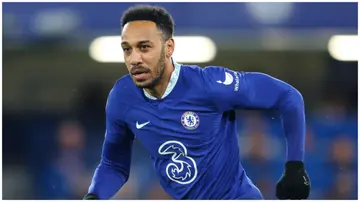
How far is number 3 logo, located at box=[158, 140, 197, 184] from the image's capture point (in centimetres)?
422

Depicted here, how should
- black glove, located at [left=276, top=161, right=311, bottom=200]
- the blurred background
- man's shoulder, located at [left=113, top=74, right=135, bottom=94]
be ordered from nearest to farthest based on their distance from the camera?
black glove, located at [left=276, top=161, right=311, bottom=200] < man's shoulder, located at [left=113, top=74, right=135, bottom=94] < the blurred background

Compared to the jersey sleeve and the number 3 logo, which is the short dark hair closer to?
the jersey sleeve

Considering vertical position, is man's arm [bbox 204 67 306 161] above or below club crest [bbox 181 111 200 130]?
above

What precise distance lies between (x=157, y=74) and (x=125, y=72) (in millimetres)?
4285

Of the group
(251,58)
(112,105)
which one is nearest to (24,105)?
(251,58)

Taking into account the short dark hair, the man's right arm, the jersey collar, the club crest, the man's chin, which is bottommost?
the man's right arm

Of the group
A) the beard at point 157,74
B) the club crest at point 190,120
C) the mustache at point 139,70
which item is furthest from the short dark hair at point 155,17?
the club crest at point 190,120

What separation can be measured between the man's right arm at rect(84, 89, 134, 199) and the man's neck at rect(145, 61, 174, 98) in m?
0.21

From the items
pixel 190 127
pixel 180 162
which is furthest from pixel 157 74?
pixel 180 162

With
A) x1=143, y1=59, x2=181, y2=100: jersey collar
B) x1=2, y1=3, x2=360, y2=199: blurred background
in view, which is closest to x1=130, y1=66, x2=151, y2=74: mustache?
x1=143, y1=59, x2=181, y2=100: jersey collar

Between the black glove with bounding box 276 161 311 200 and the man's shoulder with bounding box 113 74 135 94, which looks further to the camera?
the man's shoulder with bounding box 113 74 135 94

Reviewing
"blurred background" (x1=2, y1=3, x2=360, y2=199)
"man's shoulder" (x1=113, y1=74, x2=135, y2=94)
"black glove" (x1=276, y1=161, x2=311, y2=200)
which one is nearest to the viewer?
"black glove" (x1=276, y1=161, x2=311, y2=200)

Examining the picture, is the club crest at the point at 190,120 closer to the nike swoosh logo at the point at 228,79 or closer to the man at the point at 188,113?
the man at the point at 188,113

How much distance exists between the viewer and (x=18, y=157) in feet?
30.3
